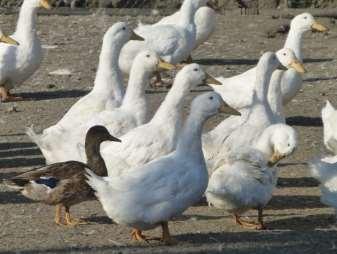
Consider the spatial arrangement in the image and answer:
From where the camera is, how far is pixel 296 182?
10.9 m

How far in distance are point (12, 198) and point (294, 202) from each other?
225 centimetres

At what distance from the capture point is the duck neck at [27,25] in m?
15.1

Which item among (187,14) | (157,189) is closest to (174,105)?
(157,189)

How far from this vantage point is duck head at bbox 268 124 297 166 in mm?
9938

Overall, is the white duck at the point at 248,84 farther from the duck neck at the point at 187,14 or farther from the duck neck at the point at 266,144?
the duck neck at the point at 187,14

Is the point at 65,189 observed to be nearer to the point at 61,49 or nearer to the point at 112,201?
the point at 112,201

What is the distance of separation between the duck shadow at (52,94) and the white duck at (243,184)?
222 inches

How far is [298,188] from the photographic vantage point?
10711 millimetres

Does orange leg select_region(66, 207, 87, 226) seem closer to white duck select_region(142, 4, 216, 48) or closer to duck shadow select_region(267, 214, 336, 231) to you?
duck shadow select_region(267, 214, 336, 231)

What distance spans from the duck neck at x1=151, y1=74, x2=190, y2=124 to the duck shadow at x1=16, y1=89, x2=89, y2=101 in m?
4.85

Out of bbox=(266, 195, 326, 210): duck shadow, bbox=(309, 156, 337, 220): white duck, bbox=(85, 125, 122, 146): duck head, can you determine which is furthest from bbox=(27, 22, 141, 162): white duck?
bbox=(309, 156, 337, 220): white duck

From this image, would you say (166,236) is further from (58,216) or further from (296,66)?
(296,66)

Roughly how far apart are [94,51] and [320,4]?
5.72 metres

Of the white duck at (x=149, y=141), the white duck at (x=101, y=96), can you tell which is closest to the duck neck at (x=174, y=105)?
the white duck at (x=149, y=141)
